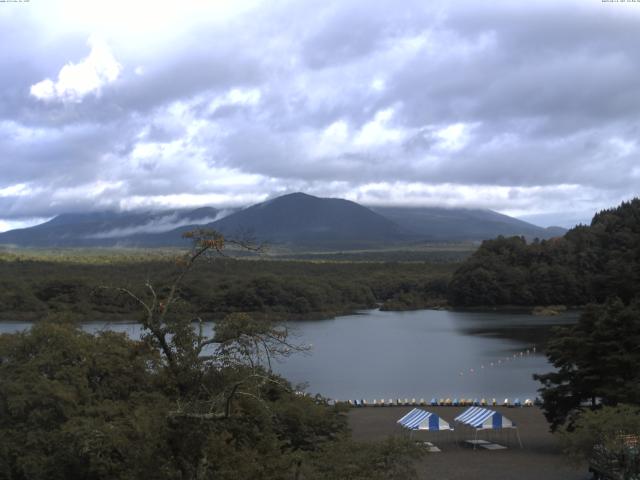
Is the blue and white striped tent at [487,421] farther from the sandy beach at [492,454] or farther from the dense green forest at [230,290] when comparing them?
the dense green forest at [230,290]

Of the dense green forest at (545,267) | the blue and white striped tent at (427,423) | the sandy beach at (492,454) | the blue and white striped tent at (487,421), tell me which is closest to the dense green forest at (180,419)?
the sandy beach at (492,454)

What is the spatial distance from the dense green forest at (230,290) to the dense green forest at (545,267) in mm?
5222

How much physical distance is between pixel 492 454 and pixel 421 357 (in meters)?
24.0

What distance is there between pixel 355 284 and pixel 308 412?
6899cm

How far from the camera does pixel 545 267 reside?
254 feet

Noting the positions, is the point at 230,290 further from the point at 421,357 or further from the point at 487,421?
the point at 487,421

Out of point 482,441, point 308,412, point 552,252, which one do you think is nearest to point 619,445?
point 308,412

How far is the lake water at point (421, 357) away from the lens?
107 ft

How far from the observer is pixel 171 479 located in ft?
22.2

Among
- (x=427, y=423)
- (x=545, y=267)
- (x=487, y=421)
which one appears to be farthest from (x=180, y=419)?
(x=545, y=267)

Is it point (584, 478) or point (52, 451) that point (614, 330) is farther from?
point (52, 451)

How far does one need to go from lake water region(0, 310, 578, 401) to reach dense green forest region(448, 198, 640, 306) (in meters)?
9.89

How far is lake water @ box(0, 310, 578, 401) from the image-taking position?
107 feet

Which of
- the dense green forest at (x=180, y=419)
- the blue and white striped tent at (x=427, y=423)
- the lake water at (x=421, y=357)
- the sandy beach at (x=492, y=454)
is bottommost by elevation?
the lake water at (x=421, y=357)
